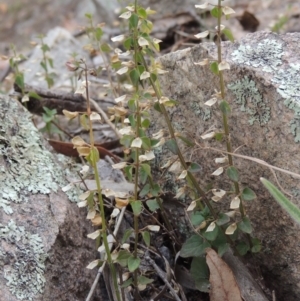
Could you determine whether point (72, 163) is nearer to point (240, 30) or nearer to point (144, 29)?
point (144, 29)

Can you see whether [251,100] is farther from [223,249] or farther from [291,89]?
[223,249]

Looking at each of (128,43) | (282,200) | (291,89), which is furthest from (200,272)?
(128,43)

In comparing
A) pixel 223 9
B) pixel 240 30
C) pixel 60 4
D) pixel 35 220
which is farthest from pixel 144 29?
pixel 60 4

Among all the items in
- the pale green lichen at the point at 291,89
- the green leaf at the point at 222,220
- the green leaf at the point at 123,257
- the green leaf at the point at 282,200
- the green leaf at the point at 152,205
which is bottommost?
the green leaf at the point at 123,257

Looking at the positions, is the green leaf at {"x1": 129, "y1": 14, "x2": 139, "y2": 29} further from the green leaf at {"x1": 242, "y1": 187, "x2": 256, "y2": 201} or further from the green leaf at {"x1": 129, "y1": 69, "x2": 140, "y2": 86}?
the green leaf at {"x1": 242, "y1": 187, "x2": 256, "y2": 201}

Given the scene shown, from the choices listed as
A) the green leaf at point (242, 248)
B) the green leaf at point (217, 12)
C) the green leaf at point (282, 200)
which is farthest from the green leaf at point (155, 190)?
the green leaf at point (217, 12)

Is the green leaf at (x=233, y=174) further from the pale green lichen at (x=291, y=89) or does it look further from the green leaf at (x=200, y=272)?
the green leaf at (x=200, y=272)

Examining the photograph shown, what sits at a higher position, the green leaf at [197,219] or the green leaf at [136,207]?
the green leaf at [136,207]

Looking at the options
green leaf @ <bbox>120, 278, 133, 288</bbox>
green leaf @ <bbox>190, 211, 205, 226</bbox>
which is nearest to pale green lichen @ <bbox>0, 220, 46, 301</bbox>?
green leaf @ <bbox>120, 278, 133, 288</bbox>
